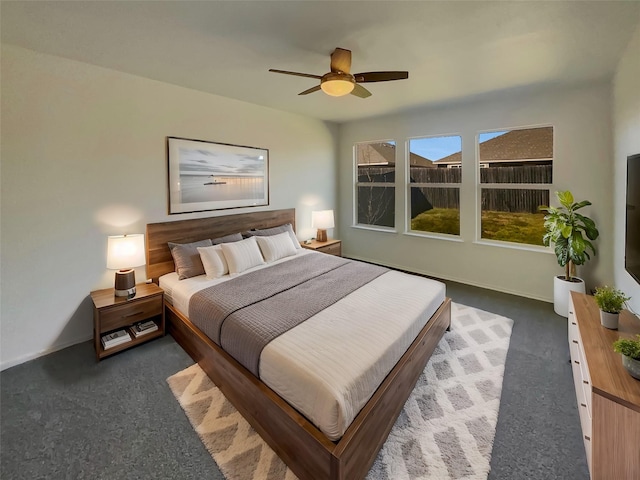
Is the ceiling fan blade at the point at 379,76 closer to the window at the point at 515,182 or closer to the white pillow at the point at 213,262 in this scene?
the white pillow at the point at 213,262

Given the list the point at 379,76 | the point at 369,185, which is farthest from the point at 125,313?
the point at 369,185

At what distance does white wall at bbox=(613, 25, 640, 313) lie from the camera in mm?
2160

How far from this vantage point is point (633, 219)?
1910 mm

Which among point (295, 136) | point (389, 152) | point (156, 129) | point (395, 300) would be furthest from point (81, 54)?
point (389, 152)

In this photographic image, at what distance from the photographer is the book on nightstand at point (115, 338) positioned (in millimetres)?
2609

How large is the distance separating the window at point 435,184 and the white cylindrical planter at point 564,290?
151 centimetres

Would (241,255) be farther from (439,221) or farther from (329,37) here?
(439,221)

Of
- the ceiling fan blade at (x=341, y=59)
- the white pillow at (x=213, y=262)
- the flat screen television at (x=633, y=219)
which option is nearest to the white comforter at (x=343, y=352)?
the flat screen television at (x=633, y=219)

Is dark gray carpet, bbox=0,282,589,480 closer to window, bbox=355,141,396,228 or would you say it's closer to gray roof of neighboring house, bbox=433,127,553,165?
gray roof of neighboring house, bbox=433,127,553,165

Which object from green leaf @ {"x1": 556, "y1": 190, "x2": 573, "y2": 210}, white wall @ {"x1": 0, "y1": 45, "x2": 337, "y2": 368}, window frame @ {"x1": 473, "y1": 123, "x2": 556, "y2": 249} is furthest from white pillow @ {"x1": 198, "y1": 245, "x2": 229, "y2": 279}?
green leaf @ {"x1": 556, "y1": 190, "x2": 573, "y2": 210}

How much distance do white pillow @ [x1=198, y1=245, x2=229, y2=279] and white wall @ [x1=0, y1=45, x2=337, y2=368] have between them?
669 mm

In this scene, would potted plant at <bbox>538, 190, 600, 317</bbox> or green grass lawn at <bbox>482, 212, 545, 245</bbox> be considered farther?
green grass lawn at <bbox>482, 212, 545, 245</bbox>

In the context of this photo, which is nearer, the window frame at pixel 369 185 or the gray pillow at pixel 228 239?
the gray pillow at pixel 228 239

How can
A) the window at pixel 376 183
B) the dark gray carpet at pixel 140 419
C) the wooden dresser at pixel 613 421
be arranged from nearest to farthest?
the wooden dresser at pixel 613 421, the dark gray carpet at pixel 140 419, the window at pixel 376 183
